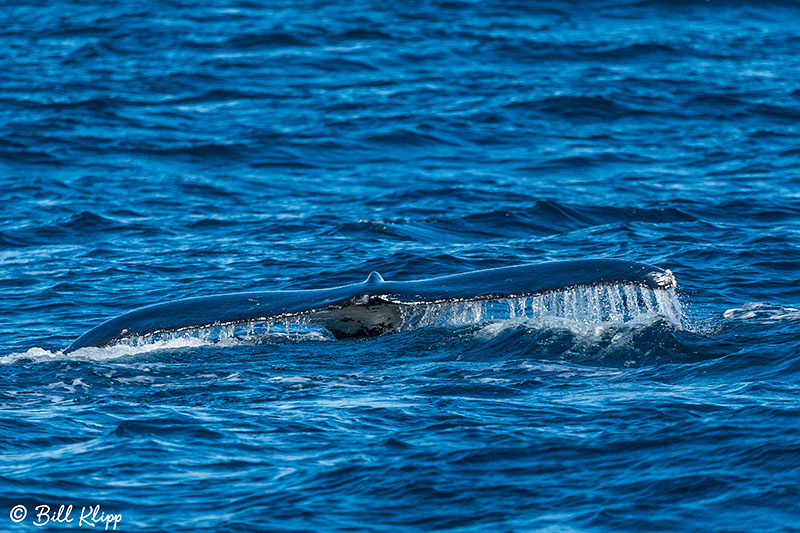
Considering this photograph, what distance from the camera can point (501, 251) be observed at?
16.3 metres

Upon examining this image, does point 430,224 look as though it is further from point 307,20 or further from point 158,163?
point 307,20

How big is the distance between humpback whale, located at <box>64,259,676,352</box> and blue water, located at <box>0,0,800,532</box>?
1.14 ft

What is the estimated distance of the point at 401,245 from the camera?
1689 cm

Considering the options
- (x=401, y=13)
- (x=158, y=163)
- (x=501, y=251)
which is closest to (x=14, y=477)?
(x=501, y=251)

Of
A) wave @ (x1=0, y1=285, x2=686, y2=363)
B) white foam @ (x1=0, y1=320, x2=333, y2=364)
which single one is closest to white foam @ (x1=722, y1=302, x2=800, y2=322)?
wave @ (x1=0, y1=285, x2=686, y2=363)

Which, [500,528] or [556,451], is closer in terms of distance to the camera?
[500,528]

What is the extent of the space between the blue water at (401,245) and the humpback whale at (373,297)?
1.14 ft

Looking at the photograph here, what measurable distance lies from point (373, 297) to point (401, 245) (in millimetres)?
6212

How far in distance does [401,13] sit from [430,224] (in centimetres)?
1679

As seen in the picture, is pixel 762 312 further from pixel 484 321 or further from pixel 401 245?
pixel 401 245

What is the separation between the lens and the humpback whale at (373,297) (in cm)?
1022

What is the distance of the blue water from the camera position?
800cm

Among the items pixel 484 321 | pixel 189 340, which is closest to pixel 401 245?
pixel 484 321

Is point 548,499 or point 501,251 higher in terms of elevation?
point 548,499
